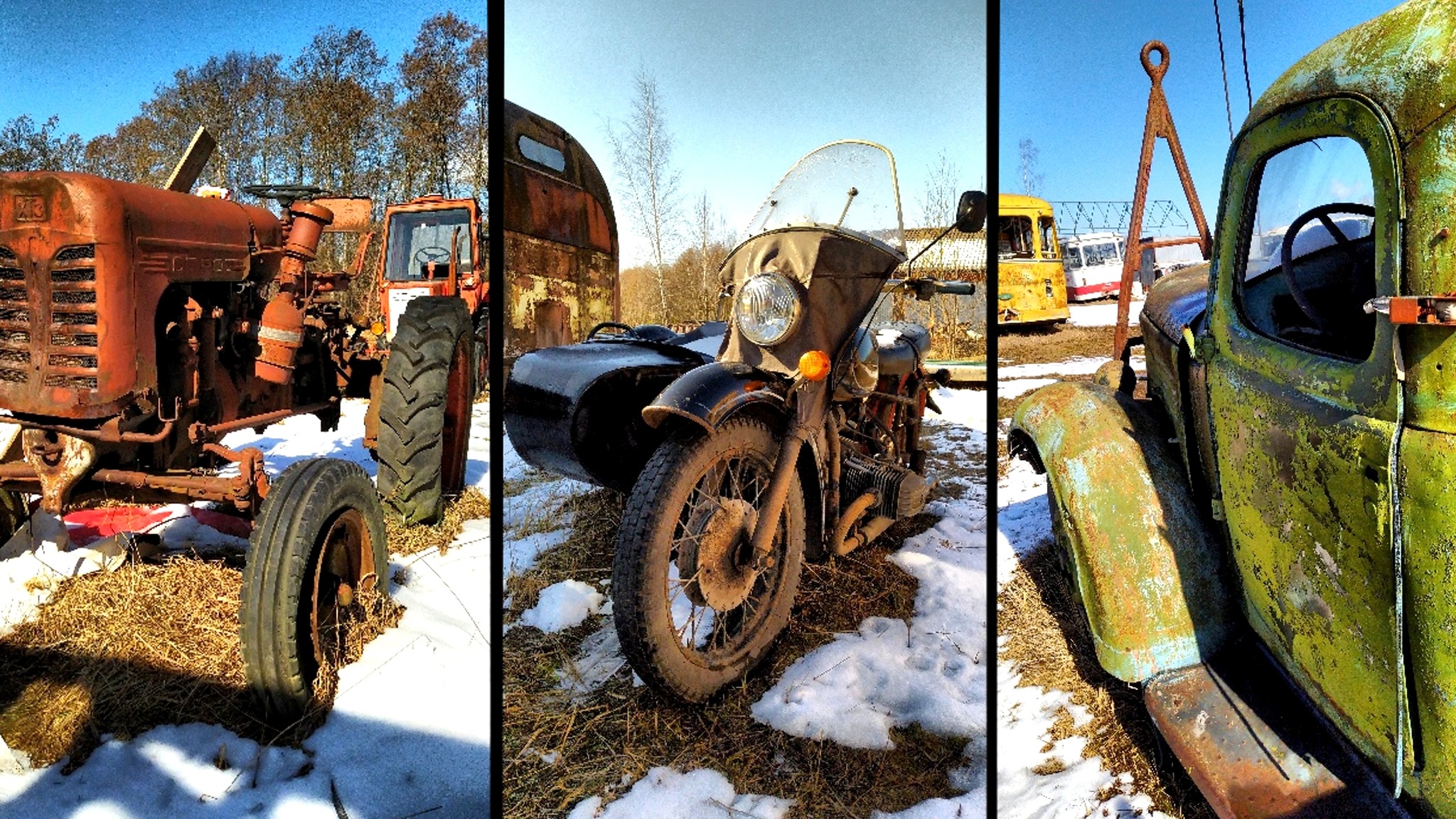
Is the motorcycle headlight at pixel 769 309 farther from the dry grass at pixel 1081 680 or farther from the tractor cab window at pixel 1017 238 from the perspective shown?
the tractor cab window at pixel 1017 238

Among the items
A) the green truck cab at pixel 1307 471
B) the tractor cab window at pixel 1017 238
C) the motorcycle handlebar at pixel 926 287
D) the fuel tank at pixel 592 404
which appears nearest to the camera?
the green truck cab at pixel 1307 471

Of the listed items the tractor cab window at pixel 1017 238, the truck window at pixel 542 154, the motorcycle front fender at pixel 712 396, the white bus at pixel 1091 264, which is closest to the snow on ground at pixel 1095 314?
the white bus at pixel 1091 264

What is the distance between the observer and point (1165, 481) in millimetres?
2498

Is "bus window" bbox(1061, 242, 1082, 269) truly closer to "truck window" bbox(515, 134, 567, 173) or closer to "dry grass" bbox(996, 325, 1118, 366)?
"dry grass" bbox(996, 325, 1118, 366)

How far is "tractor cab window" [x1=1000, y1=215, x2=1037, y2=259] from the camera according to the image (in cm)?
1277

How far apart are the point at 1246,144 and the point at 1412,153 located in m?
0.79

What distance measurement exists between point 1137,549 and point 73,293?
351 centimetres

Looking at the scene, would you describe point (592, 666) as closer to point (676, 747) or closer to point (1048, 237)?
point (676, 747)

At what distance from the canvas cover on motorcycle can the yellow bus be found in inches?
389

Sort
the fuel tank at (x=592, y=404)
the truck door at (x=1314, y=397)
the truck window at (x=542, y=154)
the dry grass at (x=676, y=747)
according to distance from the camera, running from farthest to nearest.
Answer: the truck window at (x=542, y=154) → the fuel tank at (x=592, y=404) → the dry grass at (x=676, y=747) → the truck door at (x=1314, y=397)

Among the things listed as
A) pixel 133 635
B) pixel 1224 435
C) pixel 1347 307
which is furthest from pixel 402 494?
pixel 1347 307

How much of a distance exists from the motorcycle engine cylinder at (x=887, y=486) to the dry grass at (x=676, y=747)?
546 millimetres

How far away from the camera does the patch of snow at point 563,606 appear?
324 centimetres

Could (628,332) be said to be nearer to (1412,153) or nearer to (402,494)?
(402,494)
